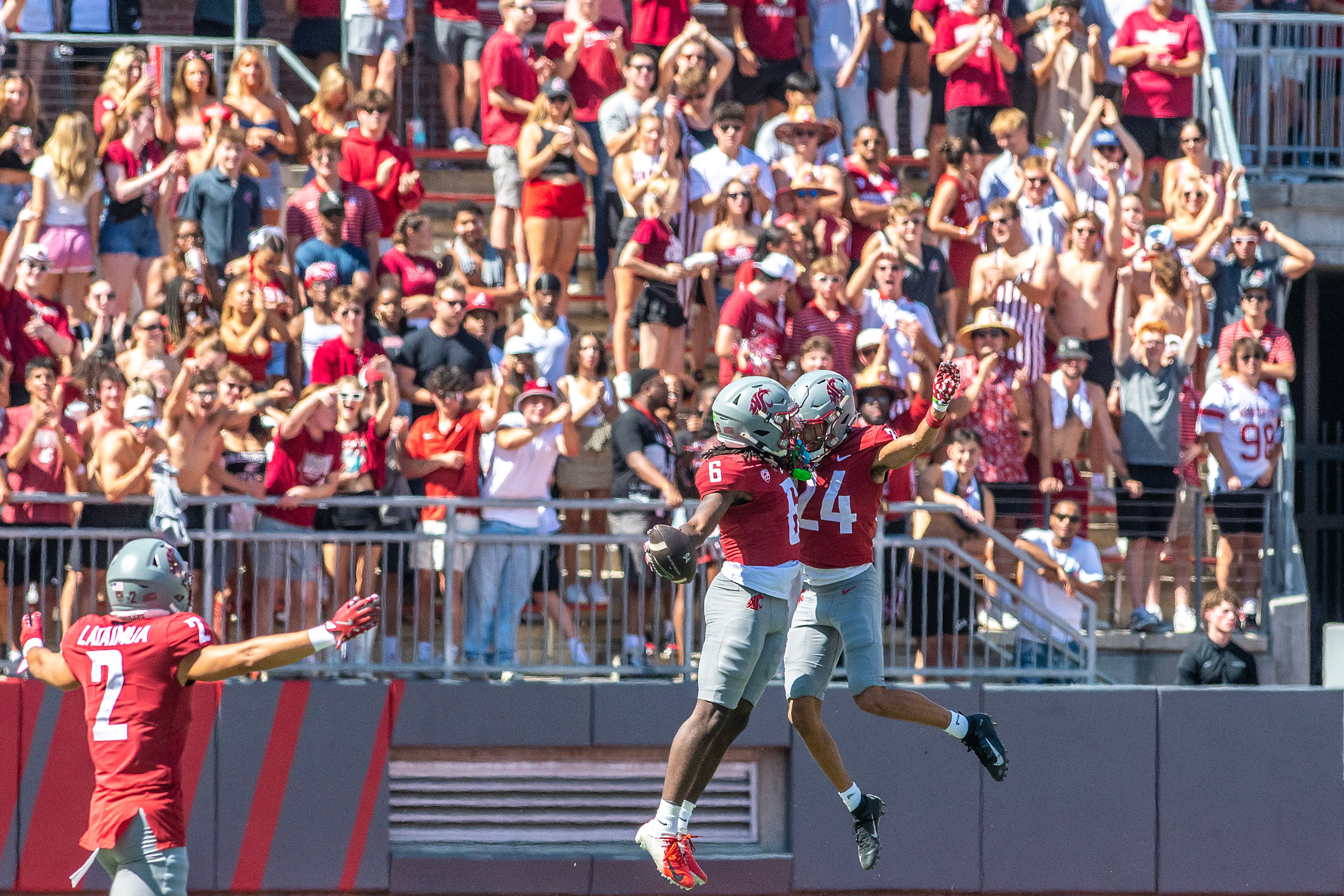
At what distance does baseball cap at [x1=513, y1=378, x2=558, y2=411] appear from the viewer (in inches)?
442

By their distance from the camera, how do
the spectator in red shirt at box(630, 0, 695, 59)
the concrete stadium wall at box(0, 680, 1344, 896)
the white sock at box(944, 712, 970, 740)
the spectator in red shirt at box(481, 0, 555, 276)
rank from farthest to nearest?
the spectator in red shirt at box(630, 0, 695, 59)
the spectator in red shirt at box(481, 0, 555, 276)
the concrete stadium wall at box(0, 680, 1344, 896)
the white sock at box(944, 712, 970, 740)

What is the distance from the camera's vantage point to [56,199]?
12766 mm

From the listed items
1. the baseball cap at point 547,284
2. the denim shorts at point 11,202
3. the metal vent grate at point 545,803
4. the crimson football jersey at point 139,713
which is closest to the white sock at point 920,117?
the baseball cap at point 547,284

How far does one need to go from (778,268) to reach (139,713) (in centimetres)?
583

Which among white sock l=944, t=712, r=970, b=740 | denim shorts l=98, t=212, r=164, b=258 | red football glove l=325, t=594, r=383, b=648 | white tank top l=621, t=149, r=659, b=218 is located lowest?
white sock l=944, t=712, r=970, b=740

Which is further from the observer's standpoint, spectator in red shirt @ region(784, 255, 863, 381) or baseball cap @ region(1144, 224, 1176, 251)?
baseball cap @ region(1144, 224, 1176, 251)

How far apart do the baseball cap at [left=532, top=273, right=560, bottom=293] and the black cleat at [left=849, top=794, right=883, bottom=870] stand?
15.4 feet

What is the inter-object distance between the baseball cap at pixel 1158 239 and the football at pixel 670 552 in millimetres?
6967

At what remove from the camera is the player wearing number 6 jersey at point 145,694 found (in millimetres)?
7406

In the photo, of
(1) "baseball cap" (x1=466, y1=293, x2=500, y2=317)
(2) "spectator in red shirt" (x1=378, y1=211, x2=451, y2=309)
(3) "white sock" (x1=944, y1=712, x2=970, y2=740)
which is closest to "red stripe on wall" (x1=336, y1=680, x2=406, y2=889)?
(1) "baseball cap" (x1=466, y1=293, x2=500, y2=317)

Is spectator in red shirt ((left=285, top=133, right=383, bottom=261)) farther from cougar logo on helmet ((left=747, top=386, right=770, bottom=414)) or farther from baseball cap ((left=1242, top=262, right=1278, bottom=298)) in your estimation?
baseball cap ((left=1242, top=262, right=1278, bottom=298))

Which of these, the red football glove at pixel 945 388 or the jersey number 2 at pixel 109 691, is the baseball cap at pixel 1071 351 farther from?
the jersey number 2 at pixel 109 691

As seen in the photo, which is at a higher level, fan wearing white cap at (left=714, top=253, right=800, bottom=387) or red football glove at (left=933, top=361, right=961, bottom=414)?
fan wearing white cap at (left=714, top=253, right=800, bottom=387)

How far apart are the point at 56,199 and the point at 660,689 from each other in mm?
5224
